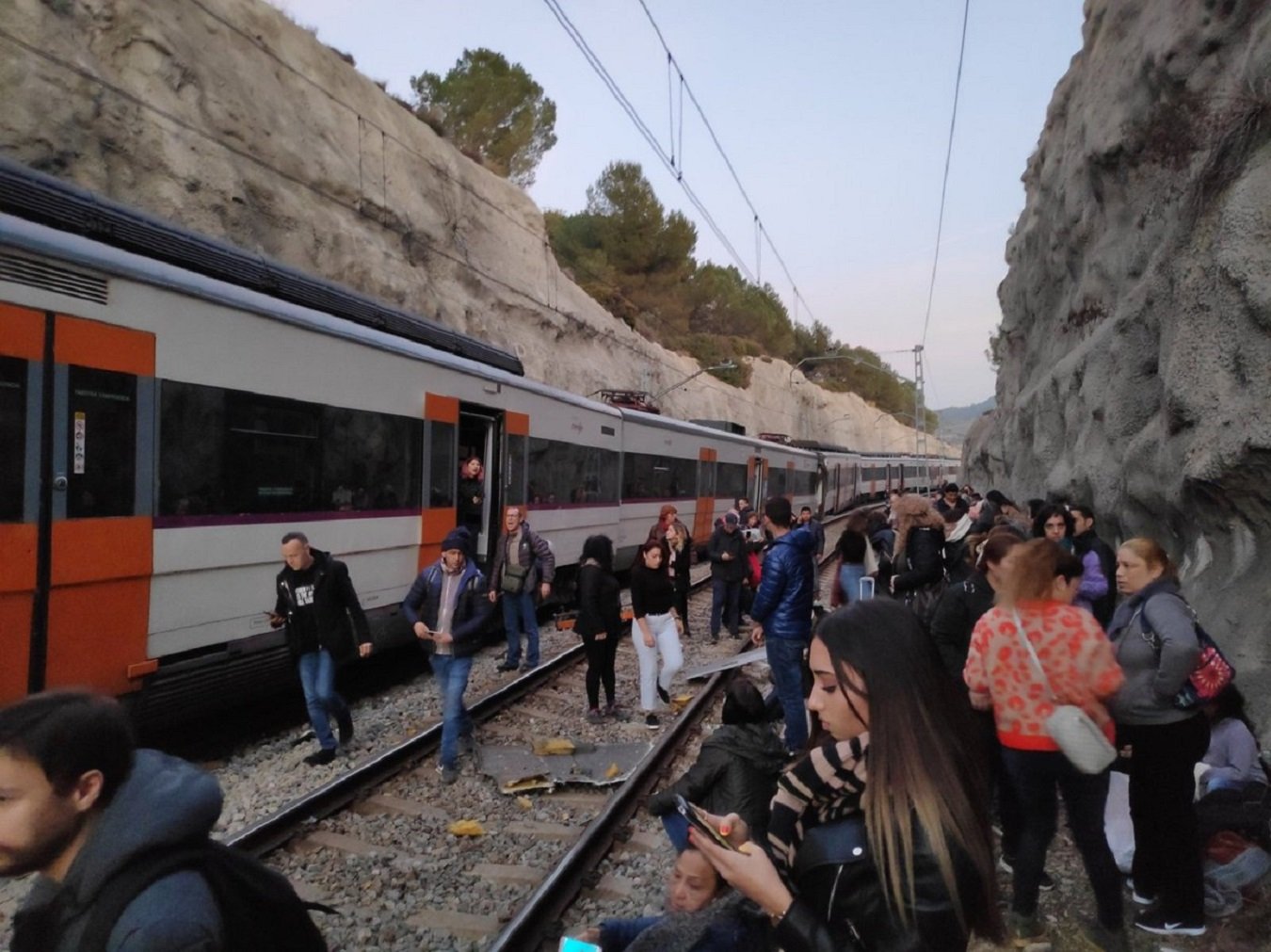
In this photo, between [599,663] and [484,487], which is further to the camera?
[484,487]

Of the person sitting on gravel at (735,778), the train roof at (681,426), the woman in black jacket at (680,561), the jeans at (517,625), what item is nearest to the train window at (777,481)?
the train roof at (681,426)

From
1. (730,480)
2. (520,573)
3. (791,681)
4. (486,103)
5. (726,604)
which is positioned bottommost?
(726,604)

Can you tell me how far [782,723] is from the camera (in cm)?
786

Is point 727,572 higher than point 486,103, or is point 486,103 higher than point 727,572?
point 486,103

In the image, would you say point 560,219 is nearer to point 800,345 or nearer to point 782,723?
point 800,345

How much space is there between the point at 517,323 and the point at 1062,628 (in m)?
28.9

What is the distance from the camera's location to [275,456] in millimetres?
6965

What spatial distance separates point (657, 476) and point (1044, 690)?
1380 cm

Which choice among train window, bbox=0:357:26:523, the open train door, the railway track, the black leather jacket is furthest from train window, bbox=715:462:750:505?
the black leather jacket

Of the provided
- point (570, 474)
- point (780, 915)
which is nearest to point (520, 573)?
point (570, 474)

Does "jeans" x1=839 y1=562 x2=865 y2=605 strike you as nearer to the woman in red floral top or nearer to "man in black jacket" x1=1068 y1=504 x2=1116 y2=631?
Answer: "man in black jacket" x1=1068 y1=504 x2=1116 y2=631

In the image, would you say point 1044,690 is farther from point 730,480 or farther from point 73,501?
point 730,480

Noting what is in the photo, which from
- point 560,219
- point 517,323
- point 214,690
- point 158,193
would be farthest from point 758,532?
point 560,219

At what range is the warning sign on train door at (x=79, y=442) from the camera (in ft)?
17.4
